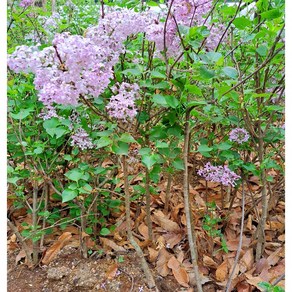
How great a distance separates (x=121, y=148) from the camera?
125 centimetres

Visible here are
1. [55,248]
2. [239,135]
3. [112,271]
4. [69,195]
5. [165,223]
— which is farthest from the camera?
[165,223]

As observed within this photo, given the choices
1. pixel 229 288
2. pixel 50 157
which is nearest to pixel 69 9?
pixel 50 157

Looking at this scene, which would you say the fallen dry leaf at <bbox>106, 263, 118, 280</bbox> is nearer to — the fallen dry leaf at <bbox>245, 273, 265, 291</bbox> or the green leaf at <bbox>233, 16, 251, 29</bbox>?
the fallen dry leaf at <bbox>245, 273, 265, 291</bbox>

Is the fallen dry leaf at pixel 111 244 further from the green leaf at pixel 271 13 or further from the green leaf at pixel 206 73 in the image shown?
the green leaf at pixel 271 13

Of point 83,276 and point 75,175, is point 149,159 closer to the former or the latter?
point 75,175

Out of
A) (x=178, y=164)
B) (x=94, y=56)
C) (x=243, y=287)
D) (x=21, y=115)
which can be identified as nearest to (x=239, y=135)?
(x=178, y=164)

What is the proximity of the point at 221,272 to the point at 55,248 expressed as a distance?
795 millimetres

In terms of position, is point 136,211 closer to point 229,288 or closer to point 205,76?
point 229,288

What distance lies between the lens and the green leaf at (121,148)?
4.04 ft

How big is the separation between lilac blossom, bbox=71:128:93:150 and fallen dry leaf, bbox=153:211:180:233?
727 mm

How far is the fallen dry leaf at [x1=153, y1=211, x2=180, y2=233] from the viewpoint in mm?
1947

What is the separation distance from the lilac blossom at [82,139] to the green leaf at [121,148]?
229mm

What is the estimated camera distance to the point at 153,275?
1.69 meters

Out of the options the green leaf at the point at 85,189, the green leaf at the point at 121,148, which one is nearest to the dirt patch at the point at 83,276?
the green leaf at the point at 85,189
